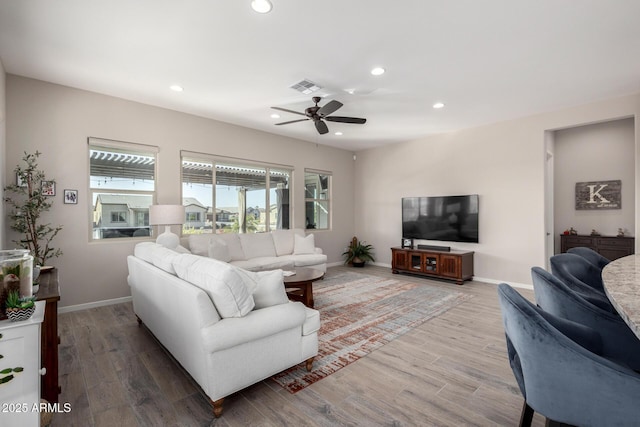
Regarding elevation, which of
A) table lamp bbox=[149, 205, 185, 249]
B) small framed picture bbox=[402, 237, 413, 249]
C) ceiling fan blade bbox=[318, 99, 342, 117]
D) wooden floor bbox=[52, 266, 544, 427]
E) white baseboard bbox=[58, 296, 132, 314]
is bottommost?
wooden floor bbox=[52, 266, 544, 427]

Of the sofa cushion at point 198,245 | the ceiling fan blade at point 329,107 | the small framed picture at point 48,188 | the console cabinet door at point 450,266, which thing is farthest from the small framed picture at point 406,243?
the small framed picture at point 48,188

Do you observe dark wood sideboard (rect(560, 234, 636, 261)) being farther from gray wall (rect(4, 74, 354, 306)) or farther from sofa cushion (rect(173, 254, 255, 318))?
gray wall (rect(4, 74, 354, 306))


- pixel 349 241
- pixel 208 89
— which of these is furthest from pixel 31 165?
pixel 349 241

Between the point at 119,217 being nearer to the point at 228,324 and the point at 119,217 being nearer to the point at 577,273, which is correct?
the point at 228,324

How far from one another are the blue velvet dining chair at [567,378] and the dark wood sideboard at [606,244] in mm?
5816

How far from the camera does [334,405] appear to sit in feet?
6.70

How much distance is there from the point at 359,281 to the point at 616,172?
512 cm

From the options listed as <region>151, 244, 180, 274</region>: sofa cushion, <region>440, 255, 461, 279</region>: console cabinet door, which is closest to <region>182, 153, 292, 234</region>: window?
<region>151, 244, 180, 274</region>: sofa cushion

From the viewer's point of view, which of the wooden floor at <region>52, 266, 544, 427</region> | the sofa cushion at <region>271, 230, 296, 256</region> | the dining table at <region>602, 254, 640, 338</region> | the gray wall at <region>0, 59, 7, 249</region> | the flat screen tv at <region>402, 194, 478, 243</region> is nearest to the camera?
→ the dining table at <region>602, 254, 640, 338</region>

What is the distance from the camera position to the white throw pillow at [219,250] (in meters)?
4.78

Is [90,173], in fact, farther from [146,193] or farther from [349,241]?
[349,241]

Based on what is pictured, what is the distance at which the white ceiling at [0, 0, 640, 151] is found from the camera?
2480 millimetres

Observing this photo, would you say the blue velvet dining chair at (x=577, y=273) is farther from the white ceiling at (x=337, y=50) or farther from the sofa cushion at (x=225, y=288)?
the sofa cushion at (x=225, y=288)

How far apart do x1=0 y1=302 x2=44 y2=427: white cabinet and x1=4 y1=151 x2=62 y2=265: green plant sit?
292cm
